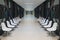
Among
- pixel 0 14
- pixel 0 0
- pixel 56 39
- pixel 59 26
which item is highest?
pixel 0 0

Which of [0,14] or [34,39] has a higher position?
[0,14]

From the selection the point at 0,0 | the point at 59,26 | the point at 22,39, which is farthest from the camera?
the point at 0,0

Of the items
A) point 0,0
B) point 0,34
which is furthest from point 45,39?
point 0,0

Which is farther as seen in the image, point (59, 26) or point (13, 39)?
point (59, 26)

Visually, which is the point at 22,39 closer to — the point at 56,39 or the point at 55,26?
the point at 56,39

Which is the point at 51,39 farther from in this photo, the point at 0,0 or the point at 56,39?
the point at 0,0

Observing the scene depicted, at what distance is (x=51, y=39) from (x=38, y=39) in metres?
0.70

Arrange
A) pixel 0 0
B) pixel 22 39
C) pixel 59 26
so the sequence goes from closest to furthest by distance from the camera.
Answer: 1. pixel 22 39
2. pixel 59 26
3. pixel 0 0

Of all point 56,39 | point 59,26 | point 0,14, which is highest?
point 0,14

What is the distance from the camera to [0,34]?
32.2 ft

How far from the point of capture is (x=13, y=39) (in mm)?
8297

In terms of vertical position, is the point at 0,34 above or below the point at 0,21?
below

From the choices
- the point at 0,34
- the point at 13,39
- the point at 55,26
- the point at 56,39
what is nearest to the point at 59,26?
the point at 55,26

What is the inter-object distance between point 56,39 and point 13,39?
2311 millimetres
